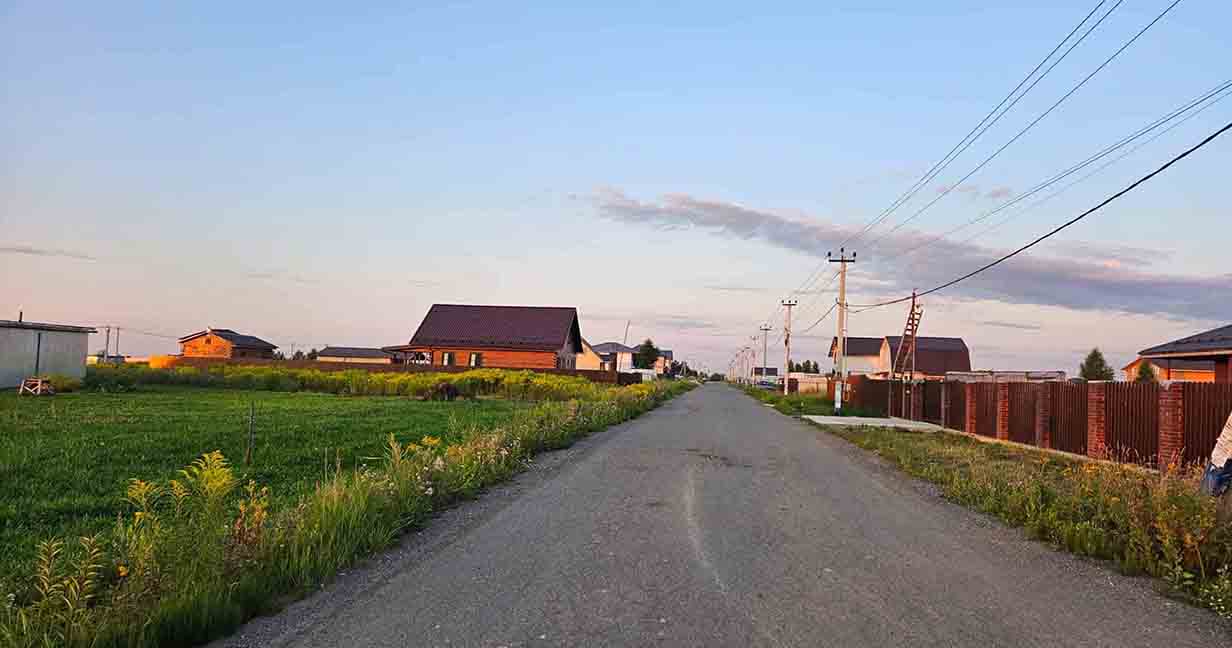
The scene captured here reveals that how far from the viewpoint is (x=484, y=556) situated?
7.77m

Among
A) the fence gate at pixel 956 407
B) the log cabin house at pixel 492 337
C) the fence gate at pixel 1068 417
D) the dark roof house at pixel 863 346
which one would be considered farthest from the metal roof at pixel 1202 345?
the dark roof house at pixel 863 346

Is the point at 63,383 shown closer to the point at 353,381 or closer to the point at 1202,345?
the point at 353,381

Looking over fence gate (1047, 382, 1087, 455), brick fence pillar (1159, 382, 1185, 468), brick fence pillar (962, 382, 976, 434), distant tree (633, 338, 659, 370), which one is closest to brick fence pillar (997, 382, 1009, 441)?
A: brick fence pillar (962, 382, 976, 434)

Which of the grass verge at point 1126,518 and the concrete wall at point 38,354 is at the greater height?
the concrete wall at point 38,354

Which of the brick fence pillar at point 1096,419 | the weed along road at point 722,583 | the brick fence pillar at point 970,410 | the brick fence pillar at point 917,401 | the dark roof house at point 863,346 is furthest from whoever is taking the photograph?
the dark roof house at point 863,346

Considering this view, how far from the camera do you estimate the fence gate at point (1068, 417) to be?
1994 cm

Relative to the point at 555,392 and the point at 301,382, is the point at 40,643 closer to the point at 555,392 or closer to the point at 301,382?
the point at 555,392

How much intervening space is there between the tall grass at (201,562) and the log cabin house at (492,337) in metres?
52.7

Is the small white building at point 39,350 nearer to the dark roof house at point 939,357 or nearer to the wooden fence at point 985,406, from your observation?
the wooden fence at point 985,406

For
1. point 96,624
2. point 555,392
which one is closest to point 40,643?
point 96,624

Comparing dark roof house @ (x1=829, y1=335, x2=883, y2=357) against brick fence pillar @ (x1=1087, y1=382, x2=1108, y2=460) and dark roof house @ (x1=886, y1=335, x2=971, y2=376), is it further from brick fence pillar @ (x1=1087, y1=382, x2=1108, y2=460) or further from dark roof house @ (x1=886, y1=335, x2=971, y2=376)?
brick fence pillar @ (x1=1087, y1=382, x2=1108, y2=460)

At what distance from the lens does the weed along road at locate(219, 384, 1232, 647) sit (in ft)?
18.4

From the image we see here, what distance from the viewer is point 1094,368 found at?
71625 mm

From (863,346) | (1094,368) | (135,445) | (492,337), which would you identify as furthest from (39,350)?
(863,346)
